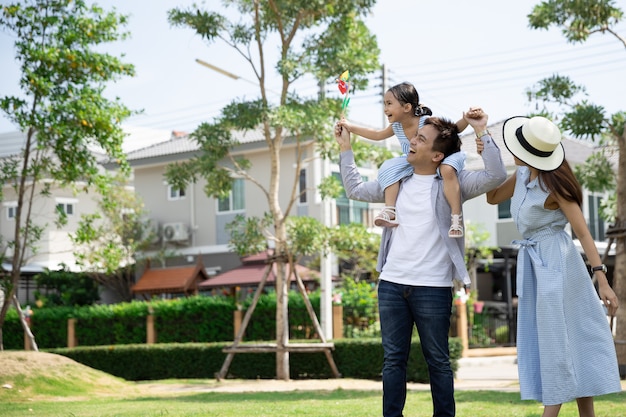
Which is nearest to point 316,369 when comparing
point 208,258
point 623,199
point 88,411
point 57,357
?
point 57,357

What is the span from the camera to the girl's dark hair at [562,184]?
5102mm

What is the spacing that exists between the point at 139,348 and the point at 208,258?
13606 mm

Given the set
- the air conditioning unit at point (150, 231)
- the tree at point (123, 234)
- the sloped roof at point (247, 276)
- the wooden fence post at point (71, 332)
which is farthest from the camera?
the air conditioning unit at point (150, 231)

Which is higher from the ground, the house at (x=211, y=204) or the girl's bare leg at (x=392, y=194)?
the house at (x=211, y=204)

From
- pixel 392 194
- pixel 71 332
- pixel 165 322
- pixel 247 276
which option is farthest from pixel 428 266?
pixel 247 276

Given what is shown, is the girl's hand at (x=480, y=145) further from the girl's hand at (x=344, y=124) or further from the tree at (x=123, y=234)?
the tree at (x=123, y=234)

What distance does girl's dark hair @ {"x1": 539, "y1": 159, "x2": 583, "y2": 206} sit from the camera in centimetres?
510

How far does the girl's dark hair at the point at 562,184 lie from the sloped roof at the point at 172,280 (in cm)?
2646

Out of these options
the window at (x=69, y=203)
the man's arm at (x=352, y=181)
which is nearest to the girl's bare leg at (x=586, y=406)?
the man's arm at (x=352, y=181)

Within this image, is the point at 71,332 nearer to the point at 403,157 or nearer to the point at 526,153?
the point at 403,157

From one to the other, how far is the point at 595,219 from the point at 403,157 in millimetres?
32435

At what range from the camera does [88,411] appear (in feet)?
29.6

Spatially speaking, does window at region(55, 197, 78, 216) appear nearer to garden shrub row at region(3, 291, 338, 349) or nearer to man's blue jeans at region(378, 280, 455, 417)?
garden shrub row at region(3, 291, 338, 349)

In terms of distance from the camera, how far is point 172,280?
1254 inches
